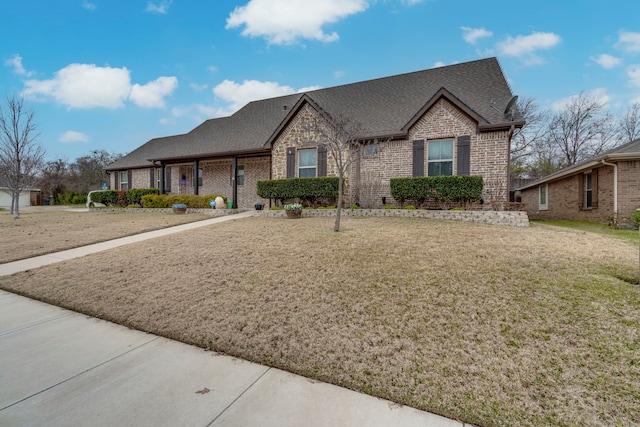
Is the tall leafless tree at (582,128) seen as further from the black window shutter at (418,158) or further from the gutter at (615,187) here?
the black window shutter at (418,158)

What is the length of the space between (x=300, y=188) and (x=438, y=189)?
6086 millimetres

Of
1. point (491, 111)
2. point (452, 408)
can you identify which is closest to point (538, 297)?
point (452, 408)

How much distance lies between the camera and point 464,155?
11.9 m

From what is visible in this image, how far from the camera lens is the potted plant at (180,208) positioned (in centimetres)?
1565

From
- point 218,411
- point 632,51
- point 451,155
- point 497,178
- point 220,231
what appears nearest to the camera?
point 218,411

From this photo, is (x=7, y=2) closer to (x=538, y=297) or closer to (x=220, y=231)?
(x=220, y=231)

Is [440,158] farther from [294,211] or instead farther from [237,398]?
[237,398]

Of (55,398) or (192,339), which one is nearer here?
(55,398)

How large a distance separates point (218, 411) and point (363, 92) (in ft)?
59.2

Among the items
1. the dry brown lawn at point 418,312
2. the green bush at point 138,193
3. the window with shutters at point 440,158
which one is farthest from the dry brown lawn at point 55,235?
the window with shutters at point 440,158

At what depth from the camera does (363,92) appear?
1767cm

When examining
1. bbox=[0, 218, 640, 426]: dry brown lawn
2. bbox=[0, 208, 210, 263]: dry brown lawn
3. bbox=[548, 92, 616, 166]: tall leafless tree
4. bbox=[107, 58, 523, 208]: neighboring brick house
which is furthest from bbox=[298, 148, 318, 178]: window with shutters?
bbox=[548, 92, 616, 166]: tall leafless tree

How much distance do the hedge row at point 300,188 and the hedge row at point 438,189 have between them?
273 cm

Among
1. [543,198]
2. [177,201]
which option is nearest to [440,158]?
[543,198]
